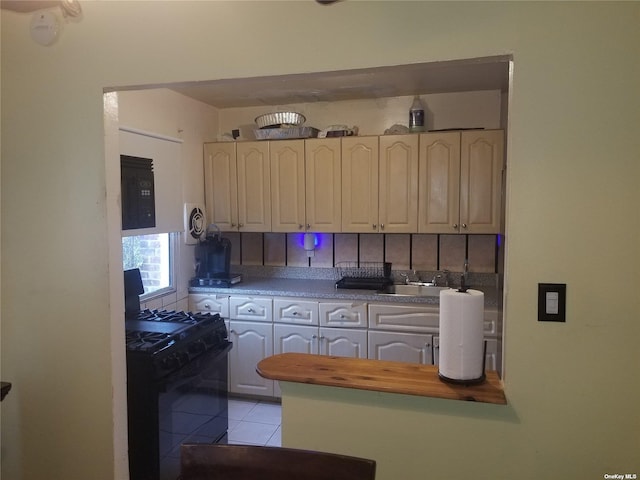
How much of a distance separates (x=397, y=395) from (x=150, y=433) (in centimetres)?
132

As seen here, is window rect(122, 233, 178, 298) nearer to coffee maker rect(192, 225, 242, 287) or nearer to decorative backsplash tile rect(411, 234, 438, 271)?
coffee maker rect(192, 225, 242, 287)

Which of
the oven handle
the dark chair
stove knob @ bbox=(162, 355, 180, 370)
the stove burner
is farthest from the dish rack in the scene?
the dark chair

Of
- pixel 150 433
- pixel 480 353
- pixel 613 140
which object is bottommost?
pixel 150 433

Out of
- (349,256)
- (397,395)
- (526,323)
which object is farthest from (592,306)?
(349,256)

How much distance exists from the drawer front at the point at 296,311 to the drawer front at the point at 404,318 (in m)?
0.44

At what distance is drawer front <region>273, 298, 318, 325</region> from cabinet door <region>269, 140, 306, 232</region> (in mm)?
620

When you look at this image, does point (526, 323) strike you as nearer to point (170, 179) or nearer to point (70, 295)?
point (70, 295)

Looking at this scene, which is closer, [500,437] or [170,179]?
[500,437]

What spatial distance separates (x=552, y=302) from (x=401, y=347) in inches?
77.8

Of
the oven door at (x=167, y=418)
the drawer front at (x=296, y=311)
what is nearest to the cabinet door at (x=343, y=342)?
the drawer front at (x=296, y=311)

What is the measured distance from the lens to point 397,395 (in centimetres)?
154

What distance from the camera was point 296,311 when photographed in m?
3.47

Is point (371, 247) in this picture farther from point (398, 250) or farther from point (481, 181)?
point (481, 181)

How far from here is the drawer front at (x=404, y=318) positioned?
10.5 feet
